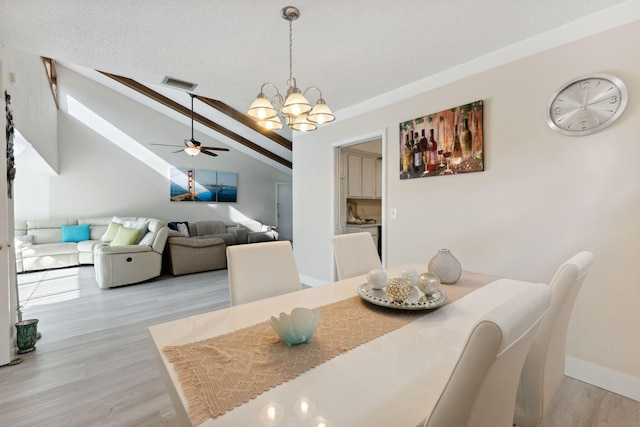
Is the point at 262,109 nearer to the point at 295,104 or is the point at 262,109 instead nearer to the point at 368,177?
the point at 295,104

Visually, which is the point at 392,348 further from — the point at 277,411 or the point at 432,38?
the point at 432,38

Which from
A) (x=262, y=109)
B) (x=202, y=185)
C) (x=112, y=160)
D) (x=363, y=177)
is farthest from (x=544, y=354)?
(x=112, y=160)

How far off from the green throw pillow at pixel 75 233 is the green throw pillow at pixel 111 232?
44cm

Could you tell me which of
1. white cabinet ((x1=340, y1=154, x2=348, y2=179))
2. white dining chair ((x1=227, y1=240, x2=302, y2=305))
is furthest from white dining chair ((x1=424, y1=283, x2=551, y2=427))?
white cabinet ((x1=340, y1=154, x2=348, y2=179))

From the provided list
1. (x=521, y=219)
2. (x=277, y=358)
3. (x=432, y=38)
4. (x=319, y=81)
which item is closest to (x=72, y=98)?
(x=319, y=81)

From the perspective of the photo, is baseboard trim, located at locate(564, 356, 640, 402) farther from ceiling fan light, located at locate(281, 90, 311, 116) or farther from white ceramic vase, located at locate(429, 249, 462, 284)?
ceiling fan light, located at locate(281, 90, 311, 116)

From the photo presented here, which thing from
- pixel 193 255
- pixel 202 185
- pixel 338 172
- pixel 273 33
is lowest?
pixel 193 255

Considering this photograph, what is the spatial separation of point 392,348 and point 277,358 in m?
0.38

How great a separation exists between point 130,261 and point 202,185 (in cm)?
357

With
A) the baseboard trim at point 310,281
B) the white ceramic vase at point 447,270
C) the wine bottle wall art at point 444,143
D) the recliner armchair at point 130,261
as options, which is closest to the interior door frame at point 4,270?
the recliner armchair at point 130,261

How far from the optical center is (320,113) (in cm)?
173

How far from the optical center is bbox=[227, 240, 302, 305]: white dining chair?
1489 mm

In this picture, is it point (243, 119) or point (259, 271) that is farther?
point (243, 119)

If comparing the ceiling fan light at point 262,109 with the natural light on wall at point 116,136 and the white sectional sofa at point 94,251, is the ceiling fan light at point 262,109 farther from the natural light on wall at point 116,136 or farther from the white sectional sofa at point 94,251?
the natural light on wall at point 116,136
